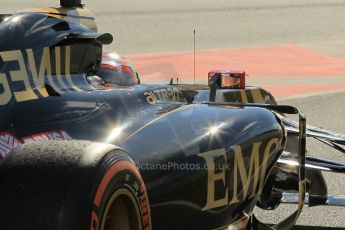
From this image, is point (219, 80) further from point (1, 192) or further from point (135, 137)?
point (1, 192)

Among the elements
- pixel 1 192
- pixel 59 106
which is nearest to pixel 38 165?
pixel 1 192

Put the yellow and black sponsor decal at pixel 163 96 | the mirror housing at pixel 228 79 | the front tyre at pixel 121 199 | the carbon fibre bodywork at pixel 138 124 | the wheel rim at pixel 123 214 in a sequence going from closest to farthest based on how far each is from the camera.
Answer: the front tyre at pixel 121 199 → the wheel rim at pixel 123 214 → the carbon fibre bodywork at pixel 138 124 → the yellow and black sponsor decal at pixel 163 96 → the mirror housing at pixel 228 79

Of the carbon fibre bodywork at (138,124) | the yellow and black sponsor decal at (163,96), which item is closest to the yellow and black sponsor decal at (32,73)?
the carbon fibre bodywork at (138,124)

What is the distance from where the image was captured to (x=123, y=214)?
102 inches

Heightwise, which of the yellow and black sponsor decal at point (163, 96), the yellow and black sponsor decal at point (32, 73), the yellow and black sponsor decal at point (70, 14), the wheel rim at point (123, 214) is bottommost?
the wheel rim at point (123, 214)

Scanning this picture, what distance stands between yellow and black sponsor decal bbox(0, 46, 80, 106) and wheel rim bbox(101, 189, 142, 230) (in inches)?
27.2

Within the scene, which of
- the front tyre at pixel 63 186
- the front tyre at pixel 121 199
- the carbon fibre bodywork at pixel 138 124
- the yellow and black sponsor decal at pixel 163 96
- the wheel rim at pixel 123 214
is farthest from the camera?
the yellow and black sponsor decal at pixel 163 96

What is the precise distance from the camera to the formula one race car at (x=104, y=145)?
2.29 m

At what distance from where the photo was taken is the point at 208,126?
3521mm

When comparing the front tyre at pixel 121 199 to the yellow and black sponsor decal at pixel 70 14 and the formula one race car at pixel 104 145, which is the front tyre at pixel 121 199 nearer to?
the formula one race car at pixel 104 145

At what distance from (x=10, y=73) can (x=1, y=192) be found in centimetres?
83

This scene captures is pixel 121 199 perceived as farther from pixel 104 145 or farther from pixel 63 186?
pixel 63 186

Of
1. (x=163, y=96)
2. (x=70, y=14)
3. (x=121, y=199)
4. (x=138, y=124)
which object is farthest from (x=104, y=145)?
(x=70, y=14)

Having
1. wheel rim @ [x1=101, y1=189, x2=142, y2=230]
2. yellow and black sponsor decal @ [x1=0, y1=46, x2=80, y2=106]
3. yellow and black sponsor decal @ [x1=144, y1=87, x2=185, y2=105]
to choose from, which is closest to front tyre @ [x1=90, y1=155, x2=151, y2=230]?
wheel rim @ [x1=101, y1=189, x2=142, y2=230]
